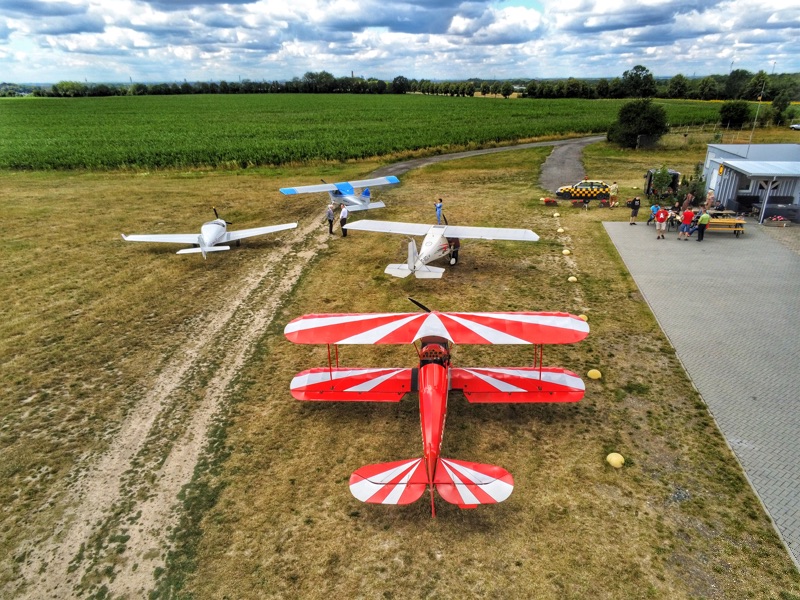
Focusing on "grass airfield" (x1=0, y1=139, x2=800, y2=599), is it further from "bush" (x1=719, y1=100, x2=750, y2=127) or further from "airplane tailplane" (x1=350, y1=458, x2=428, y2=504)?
"bush" (x1=719, y1=100, x2=750, y2=127)

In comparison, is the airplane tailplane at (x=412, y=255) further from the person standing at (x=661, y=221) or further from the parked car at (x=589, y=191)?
the parked car at (x=589, y=191)

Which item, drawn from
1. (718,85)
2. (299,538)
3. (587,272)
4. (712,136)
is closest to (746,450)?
(299,538)

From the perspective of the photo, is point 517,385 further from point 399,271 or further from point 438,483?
point 399,271

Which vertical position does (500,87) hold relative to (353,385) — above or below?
above

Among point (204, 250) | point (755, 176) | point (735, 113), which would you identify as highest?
point (735, 113)

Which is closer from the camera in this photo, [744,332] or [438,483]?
[438,483]

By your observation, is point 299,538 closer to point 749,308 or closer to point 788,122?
point 749,308

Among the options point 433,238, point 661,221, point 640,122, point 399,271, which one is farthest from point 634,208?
point 640,122
